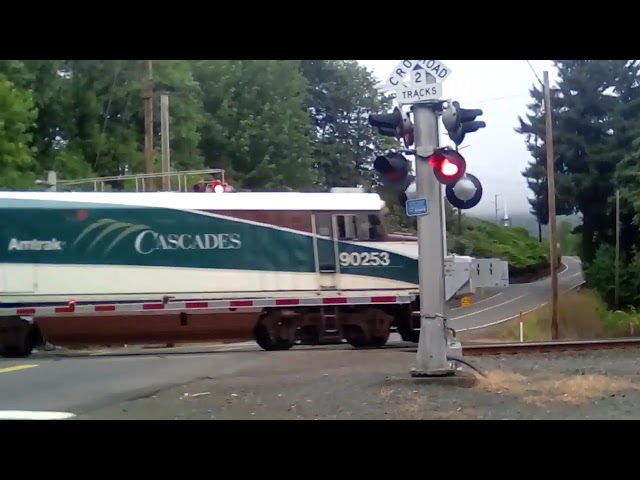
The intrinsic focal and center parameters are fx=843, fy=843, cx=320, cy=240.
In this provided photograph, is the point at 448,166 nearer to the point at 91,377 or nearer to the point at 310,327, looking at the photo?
the point at 91,377

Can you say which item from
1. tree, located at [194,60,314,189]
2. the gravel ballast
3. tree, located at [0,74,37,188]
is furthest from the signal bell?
tree, located at [194,60,314,189]

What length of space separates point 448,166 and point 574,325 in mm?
28870

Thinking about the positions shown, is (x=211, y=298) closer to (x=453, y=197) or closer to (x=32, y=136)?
(x=453, y=197)

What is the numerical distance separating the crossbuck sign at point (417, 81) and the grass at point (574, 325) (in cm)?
2324

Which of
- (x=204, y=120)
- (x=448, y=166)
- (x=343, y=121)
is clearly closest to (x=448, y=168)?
(x=448, y=166)

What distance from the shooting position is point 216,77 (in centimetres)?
3731

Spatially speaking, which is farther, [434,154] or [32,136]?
[32,136]

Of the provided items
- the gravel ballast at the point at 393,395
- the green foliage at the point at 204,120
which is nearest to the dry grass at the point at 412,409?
the gravel ballast at the point at 393,395

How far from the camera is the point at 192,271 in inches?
656

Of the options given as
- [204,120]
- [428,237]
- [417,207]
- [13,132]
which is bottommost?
[428,237]

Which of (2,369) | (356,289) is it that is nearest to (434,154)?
(356,289)

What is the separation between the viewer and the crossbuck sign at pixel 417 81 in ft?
33.8

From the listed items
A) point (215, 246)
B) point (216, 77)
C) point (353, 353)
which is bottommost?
point (353, 353)

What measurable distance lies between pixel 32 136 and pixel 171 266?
1486cm
